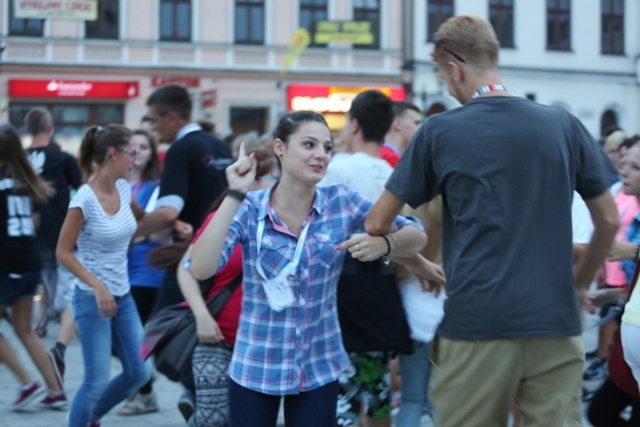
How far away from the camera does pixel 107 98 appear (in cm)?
2712

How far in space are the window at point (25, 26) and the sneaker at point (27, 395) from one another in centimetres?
2121

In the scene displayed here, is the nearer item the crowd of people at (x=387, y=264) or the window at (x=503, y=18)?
the crowd of people at (x=387, y=264)

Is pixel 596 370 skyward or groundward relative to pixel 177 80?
groundward

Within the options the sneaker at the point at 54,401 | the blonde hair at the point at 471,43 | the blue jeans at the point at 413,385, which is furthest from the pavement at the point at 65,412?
the blonde hair at the point at 471,43

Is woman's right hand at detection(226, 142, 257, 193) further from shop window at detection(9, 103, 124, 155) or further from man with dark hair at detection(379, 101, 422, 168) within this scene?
shop window at detection(9, 103, 124, 155)

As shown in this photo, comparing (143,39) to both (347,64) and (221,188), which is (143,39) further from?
(221,188)

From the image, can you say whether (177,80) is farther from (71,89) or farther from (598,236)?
(598,236)

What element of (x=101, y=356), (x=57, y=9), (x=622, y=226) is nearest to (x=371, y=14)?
(x=57, y=9)

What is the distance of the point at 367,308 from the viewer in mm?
4773

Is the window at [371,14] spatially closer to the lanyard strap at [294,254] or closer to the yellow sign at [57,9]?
the yellow sign at [57,9]

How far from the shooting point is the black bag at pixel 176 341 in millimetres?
4633

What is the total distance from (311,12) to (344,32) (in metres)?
5.84

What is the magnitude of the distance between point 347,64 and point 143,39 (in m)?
6.05

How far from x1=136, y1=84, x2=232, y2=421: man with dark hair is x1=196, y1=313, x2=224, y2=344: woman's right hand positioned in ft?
4.77
